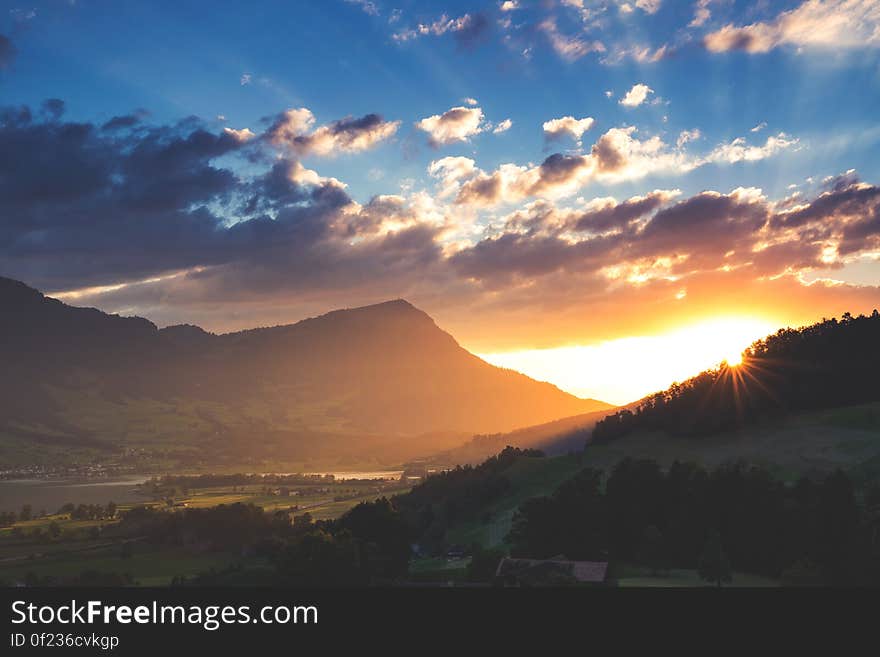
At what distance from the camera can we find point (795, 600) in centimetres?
1163

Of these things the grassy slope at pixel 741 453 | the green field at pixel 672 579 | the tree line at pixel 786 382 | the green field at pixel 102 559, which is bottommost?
the green field at pixel 102 559

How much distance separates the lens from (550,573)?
259 ft

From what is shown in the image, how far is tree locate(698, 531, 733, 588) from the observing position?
73625 millimetres

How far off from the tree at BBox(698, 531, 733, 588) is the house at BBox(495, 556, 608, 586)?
11378 millimetres

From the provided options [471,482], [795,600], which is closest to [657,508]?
[471,482]

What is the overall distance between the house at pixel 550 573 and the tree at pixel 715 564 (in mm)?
11378

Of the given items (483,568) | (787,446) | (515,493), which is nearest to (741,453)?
(787,446)

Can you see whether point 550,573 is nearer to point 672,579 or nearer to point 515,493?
point 672,579

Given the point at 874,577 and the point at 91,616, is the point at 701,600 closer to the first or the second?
the point at 91,616

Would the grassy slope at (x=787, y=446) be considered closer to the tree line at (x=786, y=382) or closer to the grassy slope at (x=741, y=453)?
the grassy slope at (x=741, y=453)

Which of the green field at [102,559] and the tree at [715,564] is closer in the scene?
the tree at [715,564]

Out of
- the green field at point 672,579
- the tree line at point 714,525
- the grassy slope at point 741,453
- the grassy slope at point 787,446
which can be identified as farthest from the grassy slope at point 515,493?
the green field at point 672,579

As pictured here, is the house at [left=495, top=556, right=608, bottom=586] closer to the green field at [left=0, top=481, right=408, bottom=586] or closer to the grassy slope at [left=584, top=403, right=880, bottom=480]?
the green field at [left=0, top=481, right=408, bottom=586]

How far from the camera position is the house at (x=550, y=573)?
77.4 meters
